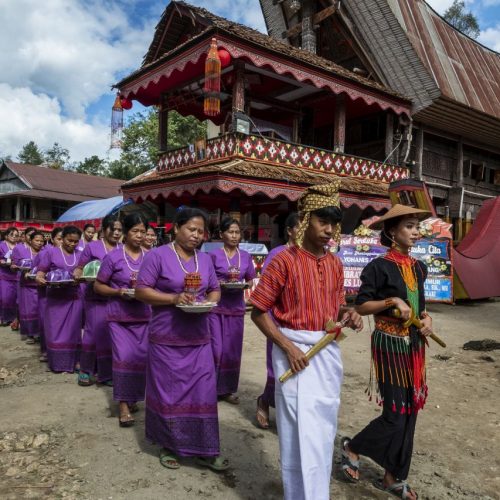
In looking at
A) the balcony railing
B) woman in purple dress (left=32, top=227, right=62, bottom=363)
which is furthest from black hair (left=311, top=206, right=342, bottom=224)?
the balcony railing

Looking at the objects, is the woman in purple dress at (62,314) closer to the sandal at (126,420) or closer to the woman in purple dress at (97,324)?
the woman in purple dress at (97,324)

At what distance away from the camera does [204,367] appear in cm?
322

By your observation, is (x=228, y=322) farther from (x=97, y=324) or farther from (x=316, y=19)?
(x=316, y=19)

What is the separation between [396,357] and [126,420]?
234 cm

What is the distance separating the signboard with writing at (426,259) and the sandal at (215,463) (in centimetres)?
751

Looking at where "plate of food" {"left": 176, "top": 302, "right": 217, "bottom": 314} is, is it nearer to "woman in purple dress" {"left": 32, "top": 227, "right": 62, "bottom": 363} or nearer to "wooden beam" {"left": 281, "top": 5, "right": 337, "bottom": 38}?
"woman in purple dress" {"left": 32, "top": 227, "right": 62, "bottom": 363}

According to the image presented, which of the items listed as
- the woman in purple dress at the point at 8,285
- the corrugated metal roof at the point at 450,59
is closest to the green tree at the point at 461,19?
the corrugated metal roof at the point at 450,59

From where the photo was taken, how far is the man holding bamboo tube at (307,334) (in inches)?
90.0

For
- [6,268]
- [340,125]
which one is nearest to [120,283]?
[6,268]

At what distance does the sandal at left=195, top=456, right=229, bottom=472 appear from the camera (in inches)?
124

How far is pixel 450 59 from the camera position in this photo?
15.2 meters

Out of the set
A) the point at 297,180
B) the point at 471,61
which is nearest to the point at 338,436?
the point at 297,180

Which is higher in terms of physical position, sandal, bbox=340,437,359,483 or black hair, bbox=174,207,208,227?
black hair, bbox=174,207,208,227

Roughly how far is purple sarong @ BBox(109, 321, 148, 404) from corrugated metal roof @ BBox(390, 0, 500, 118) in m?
12.2
